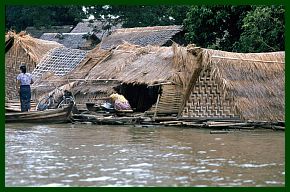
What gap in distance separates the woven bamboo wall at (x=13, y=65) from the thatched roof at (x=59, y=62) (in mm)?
1237

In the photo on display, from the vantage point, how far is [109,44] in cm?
3139

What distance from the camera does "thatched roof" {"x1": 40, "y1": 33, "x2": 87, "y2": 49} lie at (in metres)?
39.7

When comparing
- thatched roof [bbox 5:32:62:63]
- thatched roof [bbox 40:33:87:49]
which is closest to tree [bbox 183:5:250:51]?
thatched roof [bbox 5:32:62:63]

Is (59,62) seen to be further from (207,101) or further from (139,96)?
(207,101)

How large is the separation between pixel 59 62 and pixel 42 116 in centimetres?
611

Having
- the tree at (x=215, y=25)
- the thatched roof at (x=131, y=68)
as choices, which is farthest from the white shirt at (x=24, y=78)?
the tree at (x=215, y=25)

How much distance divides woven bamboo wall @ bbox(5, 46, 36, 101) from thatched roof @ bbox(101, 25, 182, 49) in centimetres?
670

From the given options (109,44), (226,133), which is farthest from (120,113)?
(109,44)

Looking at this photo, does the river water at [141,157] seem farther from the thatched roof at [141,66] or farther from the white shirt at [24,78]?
the thatched roof at [141,66]

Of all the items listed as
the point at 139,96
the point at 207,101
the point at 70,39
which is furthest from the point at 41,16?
the point at 207,101

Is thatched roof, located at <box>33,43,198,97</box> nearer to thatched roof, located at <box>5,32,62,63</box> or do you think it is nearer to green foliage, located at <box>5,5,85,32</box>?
thatched roof, located at <box>5,32,62,63</box>

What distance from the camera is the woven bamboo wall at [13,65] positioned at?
24500 mm

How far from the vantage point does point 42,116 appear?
17.3 metres
